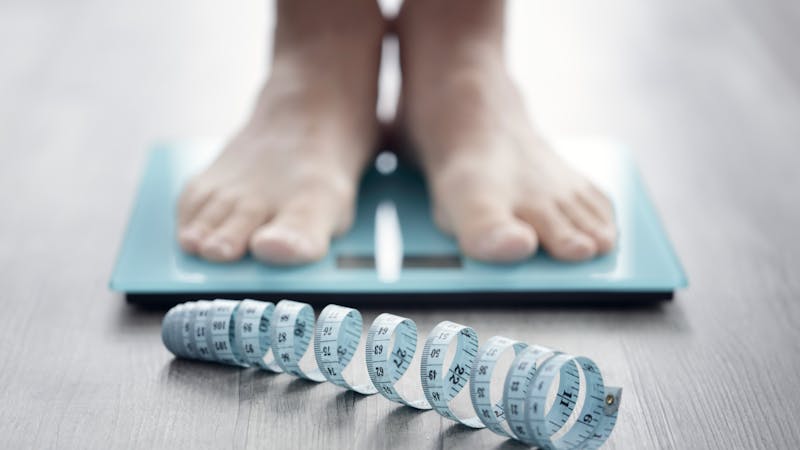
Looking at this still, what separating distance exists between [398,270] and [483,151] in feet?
Answer: 0.79

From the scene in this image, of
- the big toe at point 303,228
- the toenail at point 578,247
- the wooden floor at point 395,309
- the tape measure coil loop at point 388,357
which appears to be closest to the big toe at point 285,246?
the big toe at point 303,228

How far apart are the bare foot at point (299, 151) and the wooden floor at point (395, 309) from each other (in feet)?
0.52

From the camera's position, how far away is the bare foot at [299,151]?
1.56 meters

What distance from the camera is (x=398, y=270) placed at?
1.54 meters

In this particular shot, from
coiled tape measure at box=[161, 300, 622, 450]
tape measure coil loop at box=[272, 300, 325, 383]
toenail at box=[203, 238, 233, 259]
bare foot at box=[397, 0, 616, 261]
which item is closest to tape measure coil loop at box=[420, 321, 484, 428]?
coiled tape measure at box=[161, 300, 622, 450]

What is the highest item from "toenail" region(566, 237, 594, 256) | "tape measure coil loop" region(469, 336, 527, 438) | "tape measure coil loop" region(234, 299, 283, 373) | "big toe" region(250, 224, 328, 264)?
"toenail" region(566, 237, 594, 256)

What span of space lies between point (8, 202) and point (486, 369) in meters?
0.91

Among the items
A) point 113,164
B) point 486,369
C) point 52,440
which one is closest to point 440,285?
point 486,369

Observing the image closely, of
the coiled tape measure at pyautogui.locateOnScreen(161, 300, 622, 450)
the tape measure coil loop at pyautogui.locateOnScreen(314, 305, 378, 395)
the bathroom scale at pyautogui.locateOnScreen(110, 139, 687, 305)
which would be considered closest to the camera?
the coiled tape measure at pyautogui.locateOnScreen(161, 300, 622, 450)

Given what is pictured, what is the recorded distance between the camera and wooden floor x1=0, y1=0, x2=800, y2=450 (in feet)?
4.19

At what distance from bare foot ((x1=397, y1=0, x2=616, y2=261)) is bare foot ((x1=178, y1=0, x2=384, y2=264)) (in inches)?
3.5

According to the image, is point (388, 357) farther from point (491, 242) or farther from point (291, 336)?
point (491, 242)

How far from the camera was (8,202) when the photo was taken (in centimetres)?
177

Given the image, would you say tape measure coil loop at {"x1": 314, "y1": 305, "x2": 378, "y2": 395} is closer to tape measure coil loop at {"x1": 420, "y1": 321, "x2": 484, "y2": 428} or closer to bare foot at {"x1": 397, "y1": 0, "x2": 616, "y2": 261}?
tape measure coil loop at {"x1": 420, "y1": 321, "x2": 484, "y2": 428}
